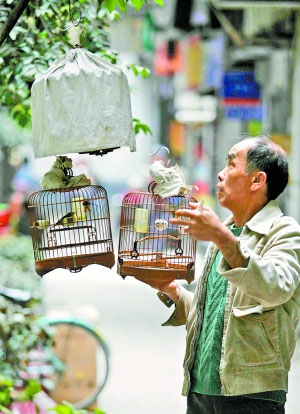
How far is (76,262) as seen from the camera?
3.72 metres

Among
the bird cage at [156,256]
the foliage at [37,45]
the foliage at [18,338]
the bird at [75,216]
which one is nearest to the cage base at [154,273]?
the bird cage at [156,256]

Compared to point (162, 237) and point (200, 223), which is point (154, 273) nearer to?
point (162, 237)

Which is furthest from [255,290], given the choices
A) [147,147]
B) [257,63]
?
[147,147]

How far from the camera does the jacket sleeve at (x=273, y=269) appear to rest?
314 centimetres

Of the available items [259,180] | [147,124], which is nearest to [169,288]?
[259,180]

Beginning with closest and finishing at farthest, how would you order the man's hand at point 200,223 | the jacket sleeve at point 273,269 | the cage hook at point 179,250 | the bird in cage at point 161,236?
1. the man's hand at point 200,223
2. the jacket sleeve at point 273,269
3. the bird in cage at point 161,236
4. the cage hook at point 179,250

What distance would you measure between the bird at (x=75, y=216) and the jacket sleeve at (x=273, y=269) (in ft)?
2.43

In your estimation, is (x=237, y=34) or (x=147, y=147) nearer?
(x=237, y=34)

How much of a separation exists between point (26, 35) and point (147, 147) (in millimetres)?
35998

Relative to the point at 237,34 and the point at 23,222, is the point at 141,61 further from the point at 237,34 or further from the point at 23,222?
the point at 23,222

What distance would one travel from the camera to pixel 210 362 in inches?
141

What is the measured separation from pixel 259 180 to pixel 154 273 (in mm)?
599

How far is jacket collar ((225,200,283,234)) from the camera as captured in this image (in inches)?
138

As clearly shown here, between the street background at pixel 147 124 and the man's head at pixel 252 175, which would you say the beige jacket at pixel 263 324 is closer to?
the man's head at pixel 252 175
